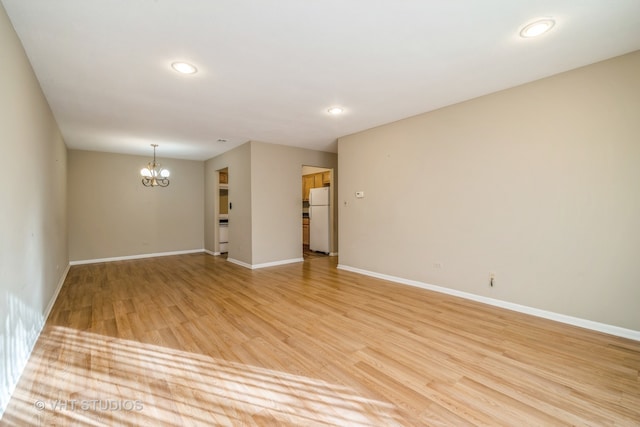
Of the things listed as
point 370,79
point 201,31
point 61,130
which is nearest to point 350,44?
point 370,79

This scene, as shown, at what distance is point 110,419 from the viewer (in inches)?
62.7

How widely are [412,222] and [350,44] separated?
8.98ft

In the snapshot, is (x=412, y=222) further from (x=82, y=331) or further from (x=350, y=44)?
(x=82, y=331)

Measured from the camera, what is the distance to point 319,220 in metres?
7.19

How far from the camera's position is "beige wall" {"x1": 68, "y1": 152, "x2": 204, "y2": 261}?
6.15 m

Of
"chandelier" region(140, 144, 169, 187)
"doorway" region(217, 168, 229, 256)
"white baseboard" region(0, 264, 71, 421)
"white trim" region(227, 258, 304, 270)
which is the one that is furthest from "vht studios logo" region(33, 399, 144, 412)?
"doorway" region(217, 168, 229, 256)

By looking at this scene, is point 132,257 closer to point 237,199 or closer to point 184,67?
point 237,199

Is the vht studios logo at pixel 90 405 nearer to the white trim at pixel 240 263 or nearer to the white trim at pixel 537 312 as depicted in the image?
the white trim at pixel 537 312

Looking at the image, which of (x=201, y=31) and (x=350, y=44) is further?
(x=350, y=44)

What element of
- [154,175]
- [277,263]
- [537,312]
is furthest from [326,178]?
[537,312]

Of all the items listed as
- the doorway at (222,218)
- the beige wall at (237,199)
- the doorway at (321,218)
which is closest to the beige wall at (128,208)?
the doorway at (222,218)

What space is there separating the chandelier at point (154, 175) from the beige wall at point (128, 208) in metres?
0.16

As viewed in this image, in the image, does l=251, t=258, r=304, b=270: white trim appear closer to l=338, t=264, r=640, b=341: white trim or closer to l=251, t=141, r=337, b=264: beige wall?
l=251, t=141, r=337, b=264: beige wall

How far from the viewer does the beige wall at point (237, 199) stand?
5.62 meters
